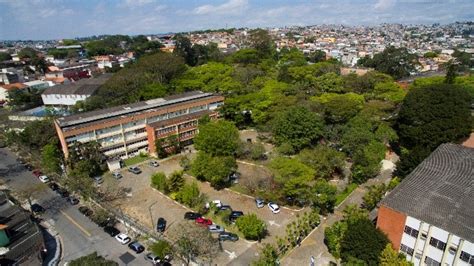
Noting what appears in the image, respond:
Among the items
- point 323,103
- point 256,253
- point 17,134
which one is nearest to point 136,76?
point 17,134

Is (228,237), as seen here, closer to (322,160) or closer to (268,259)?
(268,259)

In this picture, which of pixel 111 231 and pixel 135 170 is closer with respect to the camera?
pixel 111 231

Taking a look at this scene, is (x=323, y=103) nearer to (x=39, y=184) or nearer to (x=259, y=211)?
(x=259, y=211)

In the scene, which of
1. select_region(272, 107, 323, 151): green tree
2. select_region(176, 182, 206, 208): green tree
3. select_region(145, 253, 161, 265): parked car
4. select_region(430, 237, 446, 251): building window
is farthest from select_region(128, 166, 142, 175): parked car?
select_region(430, 237, 446, 251): building window

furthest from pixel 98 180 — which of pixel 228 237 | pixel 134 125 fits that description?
pixel 228 237

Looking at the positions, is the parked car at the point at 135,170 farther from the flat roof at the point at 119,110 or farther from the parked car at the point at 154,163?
the flat roof at the point at 119,110

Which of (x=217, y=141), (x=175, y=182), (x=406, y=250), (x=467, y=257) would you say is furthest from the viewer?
(x=217, y=141)
